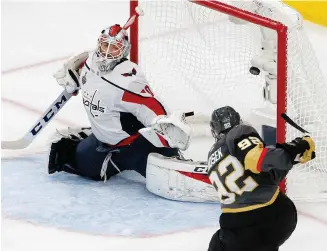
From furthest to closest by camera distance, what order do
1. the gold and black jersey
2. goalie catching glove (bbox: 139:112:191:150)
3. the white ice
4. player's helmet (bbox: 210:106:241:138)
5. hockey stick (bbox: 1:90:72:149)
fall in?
hockey stick (bbox: 1:90:72:149), goalie catching glove (bbox: 139:112:191:150), the white ice, player's helmet (bbox: 210:106:241:138), the gold and black jersey

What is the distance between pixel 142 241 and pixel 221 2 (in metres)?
1.01

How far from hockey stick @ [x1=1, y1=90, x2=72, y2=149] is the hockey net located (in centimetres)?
37

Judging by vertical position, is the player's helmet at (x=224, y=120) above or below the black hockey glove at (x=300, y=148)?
above

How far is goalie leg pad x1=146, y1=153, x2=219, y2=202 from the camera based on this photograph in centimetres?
456

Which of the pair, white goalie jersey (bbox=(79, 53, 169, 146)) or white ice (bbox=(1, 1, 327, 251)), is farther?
white goalie jersey (bbox=(79, 53, 169, 146))

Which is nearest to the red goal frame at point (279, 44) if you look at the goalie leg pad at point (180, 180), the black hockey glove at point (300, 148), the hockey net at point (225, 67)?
the hockey net at point (225, 67)

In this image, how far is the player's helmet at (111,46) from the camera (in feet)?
15.0

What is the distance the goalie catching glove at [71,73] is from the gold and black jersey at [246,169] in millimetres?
1370

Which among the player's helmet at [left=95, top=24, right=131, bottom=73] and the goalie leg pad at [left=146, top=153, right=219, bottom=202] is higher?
the player's helmet at [left=95, top=24, right=131, bottom=73]

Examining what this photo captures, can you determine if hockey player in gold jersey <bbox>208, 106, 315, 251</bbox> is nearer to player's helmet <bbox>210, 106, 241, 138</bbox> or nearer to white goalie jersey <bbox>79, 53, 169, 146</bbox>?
player's helmet <bbox>210, 106, 241, 138</bbox>

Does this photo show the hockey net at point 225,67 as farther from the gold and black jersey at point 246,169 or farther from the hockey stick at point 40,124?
the gold and black jersey at point 246,169

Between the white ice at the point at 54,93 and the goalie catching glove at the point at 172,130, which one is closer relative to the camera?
the white ice at the point at 54,93

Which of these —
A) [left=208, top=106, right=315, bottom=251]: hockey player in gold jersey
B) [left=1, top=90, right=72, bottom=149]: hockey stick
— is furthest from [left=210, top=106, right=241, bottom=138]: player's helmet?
[left=1, top=90, right=72, bottom=149]: hockey stick

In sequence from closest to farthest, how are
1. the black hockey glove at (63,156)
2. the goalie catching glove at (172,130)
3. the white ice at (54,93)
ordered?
1. the white ice at (54,93)
2. the goalie catching glove at (172,130)
3. the black hockey glove at (63,156)
